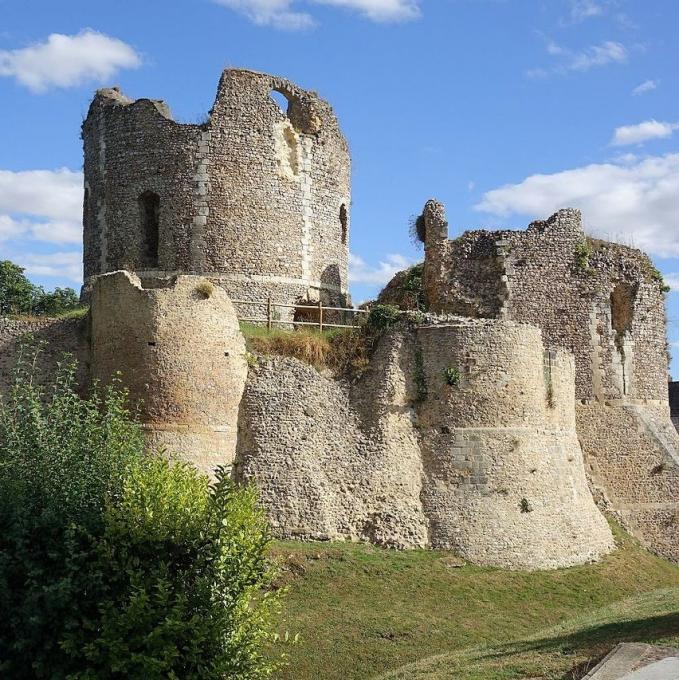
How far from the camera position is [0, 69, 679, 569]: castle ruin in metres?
24.0

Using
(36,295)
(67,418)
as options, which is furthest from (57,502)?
(36,295)

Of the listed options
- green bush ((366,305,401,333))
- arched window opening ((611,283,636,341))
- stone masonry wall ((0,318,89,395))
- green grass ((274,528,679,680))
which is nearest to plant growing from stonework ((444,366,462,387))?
green bush ((366,305,401,333))

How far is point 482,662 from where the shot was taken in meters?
17.2

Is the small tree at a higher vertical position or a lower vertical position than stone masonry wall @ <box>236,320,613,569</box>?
higher

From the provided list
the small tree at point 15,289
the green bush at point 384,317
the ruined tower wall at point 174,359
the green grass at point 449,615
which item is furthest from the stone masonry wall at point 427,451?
the small tree at point 15,289

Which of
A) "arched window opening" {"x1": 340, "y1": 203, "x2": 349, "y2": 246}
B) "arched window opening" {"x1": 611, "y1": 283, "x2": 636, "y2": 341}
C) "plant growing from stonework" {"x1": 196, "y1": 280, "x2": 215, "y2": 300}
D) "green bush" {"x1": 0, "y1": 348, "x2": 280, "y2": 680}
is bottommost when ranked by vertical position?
"green bush" {"x1": 0, "y1": 348, "x2": 280, "y2": 680}

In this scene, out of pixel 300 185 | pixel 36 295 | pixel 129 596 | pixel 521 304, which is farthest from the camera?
pixel 36 295

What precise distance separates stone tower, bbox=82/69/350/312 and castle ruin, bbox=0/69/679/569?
0.06m

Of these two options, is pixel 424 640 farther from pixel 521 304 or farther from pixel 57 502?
pixel 521 304

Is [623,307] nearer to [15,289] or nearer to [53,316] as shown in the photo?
[53,316]

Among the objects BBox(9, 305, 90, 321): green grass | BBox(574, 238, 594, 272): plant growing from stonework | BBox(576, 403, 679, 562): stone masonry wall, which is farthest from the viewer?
BBox(574, 238, 594, 272): plant growing from stonework

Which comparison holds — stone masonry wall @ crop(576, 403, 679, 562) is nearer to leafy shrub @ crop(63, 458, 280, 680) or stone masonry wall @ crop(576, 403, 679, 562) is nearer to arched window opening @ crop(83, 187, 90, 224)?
arched window opening @ crop(83, 187, 90, 224)

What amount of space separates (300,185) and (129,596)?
1630 cm

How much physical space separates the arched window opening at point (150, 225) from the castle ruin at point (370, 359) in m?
0.06
